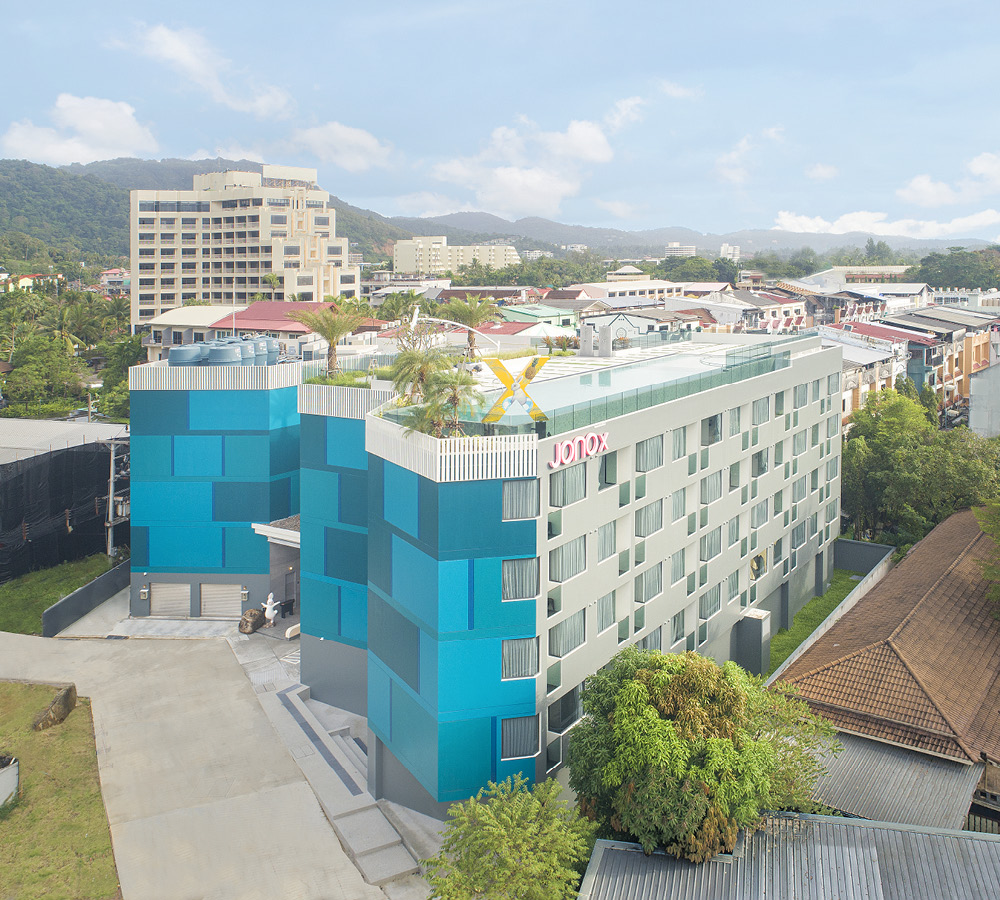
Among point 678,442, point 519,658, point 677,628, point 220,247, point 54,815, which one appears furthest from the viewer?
point 220,247

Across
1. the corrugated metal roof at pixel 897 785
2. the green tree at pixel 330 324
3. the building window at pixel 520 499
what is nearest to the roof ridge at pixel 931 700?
the corrugated metal roof at pixel 897 785

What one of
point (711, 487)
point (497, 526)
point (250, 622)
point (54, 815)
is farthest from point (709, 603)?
point (54, 815)

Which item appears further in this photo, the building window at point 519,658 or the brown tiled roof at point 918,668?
the brown tiled roof at point 918,668

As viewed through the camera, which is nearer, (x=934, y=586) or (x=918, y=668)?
(x=918, y=668)

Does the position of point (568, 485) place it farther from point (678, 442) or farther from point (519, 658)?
point (678, 442)

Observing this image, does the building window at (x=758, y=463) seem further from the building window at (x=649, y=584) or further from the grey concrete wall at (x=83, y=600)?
the grey concrete wall at (x=83, y=600)

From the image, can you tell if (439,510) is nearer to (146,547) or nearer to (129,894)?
(129,894)
